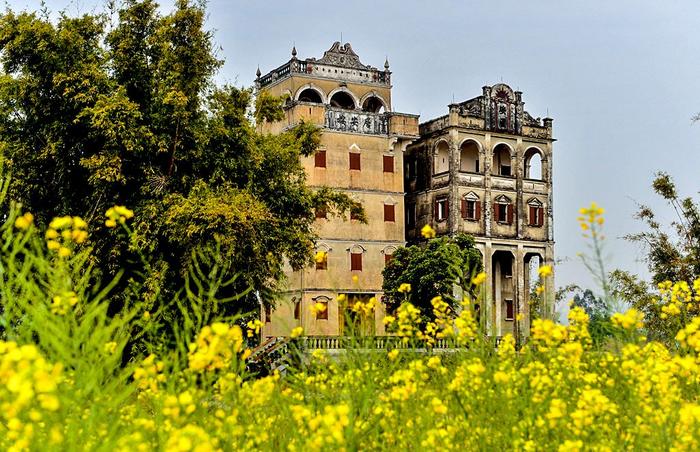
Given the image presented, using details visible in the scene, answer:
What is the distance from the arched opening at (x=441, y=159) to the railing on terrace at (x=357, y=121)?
106 inches

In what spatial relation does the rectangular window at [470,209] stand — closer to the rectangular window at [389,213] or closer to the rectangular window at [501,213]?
the rectangular window at [501,213]

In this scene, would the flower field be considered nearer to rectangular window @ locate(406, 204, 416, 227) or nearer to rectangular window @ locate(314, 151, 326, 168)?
rectangular window @ locate(314, 151, 326, 168)

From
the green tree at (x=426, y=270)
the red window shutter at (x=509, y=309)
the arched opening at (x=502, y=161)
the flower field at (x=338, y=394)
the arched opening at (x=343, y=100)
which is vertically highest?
the arched opening at (x=343, y=100)

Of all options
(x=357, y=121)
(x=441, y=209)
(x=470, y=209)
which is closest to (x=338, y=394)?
(x=357, y=121)

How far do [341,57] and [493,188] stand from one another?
896 cm

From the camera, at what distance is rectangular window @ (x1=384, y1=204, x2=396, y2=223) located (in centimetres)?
4372

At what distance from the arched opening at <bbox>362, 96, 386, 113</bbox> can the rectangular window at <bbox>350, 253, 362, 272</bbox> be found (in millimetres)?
7163

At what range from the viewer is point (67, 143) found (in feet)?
81.5

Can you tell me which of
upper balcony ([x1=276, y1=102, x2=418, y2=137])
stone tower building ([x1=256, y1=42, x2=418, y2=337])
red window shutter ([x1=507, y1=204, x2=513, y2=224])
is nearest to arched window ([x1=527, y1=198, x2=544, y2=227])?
red window shutter ([x1=507, y1=204, x2=513, y2=224])

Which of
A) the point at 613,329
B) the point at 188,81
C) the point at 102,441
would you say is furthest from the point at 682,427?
the point at 188,81

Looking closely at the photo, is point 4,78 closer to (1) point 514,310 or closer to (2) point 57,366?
(2) point 57,366

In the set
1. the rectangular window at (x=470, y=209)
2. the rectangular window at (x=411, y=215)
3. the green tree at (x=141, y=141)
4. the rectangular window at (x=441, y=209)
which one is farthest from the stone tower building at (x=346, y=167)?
the green tree at (x=141, y=141)

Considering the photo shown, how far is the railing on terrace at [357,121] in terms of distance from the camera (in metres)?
42.9

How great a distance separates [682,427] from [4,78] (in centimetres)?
2222
